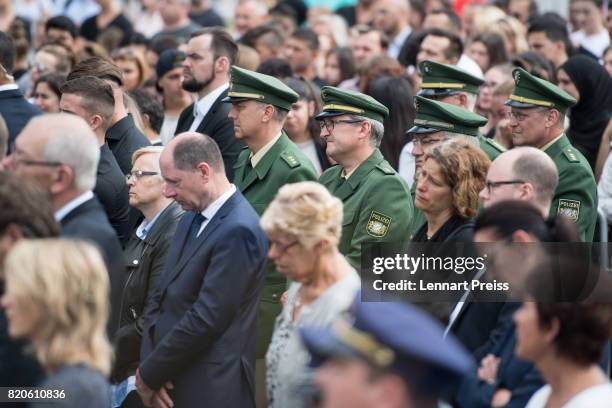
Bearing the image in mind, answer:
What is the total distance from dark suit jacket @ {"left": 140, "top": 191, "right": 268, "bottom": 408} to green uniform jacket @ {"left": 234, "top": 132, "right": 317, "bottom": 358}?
0.76 m

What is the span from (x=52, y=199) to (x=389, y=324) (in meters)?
2.35

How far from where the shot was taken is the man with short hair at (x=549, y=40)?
12336 millimetres

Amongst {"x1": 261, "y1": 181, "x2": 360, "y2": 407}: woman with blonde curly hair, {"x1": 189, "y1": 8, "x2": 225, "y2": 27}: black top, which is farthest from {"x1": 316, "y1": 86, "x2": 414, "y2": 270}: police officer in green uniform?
{"x1": 189, "y1": 8, "x2": 225, "y2": 27}: black top

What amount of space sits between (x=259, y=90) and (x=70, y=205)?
2653 millimetres

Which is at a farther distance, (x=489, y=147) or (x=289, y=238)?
(x=489, y=147)

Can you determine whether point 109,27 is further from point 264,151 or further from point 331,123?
point 331,123

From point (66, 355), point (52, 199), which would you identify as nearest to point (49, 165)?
point (52, 199)

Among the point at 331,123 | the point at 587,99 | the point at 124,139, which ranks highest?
the point at 331,123

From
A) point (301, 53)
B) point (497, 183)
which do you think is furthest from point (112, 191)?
point (301, 53)

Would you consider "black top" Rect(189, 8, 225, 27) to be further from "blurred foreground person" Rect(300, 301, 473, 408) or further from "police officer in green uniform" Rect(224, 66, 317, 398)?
"blurred foreground person" Rect(300, 301, 473, 408)

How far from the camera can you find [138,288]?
6.91 meters

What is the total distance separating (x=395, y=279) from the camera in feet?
20.3

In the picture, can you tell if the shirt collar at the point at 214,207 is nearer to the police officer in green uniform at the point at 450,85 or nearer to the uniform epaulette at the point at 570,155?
the uniform epaulette at the point at 570,155

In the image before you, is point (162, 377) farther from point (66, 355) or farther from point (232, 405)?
point (66, 355)
